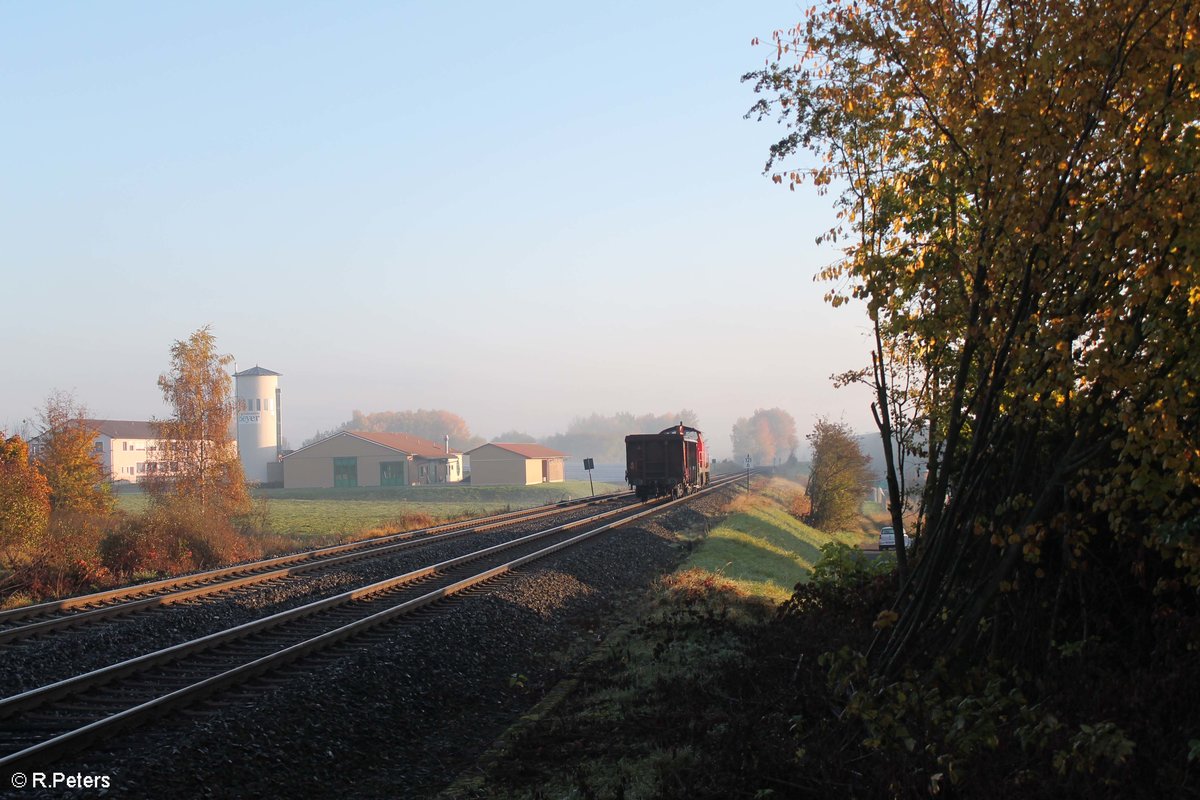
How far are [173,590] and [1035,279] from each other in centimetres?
1443

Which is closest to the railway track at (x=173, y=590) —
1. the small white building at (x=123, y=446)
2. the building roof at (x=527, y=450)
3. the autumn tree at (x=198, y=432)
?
the autumn tree at (x=198, y=432)

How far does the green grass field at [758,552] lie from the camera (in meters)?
19.0

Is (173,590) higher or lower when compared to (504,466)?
lower

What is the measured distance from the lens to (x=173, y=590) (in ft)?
50.8

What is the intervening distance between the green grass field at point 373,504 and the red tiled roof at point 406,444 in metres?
7.76

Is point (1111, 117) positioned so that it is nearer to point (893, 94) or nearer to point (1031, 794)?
point (893, 94)

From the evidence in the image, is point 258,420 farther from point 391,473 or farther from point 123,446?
point 391,473

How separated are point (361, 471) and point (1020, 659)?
276 feet

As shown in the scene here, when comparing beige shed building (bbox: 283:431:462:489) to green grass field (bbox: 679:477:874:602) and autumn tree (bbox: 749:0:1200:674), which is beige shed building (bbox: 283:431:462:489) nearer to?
green grass field (bbox: 679:477:874:602)

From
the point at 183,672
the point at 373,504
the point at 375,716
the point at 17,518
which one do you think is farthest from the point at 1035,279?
the point at 373,504

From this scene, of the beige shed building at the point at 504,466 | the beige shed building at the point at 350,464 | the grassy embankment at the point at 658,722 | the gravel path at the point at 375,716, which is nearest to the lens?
the grassy embankment at the point at 658,722

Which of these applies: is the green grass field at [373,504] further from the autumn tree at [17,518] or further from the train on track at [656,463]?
the autumn tree at [17,518]

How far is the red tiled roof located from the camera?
88.8m

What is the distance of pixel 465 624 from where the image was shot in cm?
1238
